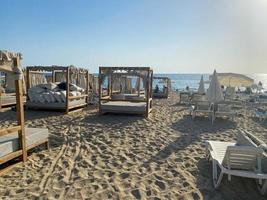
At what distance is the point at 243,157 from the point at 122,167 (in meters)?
2.22

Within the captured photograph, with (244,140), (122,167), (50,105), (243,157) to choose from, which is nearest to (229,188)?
(243,157)

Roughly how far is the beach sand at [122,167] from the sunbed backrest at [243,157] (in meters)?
0.36

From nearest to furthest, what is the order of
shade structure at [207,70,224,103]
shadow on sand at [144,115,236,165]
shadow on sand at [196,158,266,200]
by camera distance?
shadow on sand at [196,158,266,200] < shadow on sand at [144,115,236,165] < shade structure at [207,70,224,103]

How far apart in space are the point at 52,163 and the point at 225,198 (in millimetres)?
3297

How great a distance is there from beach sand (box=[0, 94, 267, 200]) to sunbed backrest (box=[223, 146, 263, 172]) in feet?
1.20

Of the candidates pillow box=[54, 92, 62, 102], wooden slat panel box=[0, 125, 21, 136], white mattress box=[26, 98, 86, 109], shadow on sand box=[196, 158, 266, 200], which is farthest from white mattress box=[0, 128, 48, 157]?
pillow box=[54, 92, 62, 102]

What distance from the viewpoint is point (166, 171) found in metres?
4.64

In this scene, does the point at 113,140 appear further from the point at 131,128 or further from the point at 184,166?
the point at 184,166

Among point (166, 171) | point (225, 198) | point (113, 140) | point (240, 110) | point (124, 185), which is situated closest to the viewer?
point (225, 198)

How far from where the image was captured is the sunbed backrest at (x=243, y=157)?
12.7 feet

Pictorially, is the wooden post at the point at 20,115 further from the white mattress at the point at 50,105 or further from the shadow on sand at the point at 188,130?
the white mattress at the point at 50,105

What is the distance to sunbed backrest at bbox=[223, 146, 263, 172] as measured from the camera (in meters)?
3.87

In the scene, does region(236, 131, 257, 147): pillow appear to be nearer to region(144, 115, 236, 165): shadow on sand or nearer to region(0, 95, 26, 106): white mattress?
region(144, 115, 236, 165): shadow on sand

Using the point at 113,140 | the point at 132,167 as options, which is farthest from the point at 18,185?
the point at 113,140
